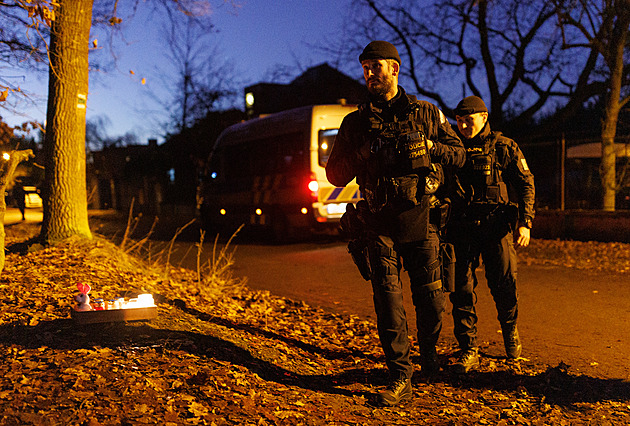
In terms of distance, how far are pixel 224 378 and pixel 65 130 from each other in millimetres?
4984

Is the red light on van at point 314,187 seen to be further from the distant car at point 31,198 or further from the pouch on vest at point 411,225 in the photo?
the distant car at point 31,198

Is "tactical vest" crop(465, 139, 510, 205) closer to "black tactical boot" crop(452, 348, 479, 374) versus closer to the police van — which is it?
"black tactical boot" crop(452, 348, 479, 374)

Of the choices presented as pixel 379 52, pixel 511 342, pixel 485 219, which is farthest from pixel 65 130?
pixel 511 342

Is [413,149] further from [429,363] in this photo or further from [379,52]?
[429,363]

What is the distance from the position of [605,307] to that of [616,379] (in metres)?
2.48

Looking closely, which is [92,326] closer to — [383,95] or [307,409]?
[307,409]

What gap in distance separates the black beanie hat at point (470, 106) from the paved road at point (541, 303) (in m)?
1.88

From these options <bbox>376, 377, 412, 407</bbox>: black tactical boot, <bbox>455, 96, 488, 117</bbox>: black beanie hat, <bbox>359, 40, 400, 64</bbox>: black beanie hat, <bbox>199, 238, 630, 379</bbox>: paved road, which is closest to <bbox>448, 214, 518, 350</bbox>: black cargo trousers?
<bbox>199, 238, 630, 379</bbox>: paved road

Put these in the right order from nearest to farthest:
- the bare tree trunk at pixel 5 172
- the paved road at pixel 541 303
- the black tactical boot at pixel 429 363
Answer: the black tactical boot at pixel 429 363 → the paved road at pixel 541 303 → the bare tree trunk at pixel 5 172

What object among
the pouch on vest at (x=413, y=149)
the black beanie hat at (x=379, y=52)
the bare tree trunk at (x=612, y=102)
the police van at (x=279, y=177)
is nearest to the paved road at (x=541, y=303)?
the pouch on vest at (x=413, y=149)

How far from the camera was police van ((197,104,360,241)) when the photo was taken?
1261 cm

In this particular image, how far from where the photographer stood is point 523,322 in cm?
545

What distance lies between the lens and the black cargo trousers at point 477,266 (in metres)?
4.16

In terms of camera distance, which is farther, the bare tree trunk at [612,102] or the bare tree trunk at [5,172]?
the bare tree trunk at [612,102]
